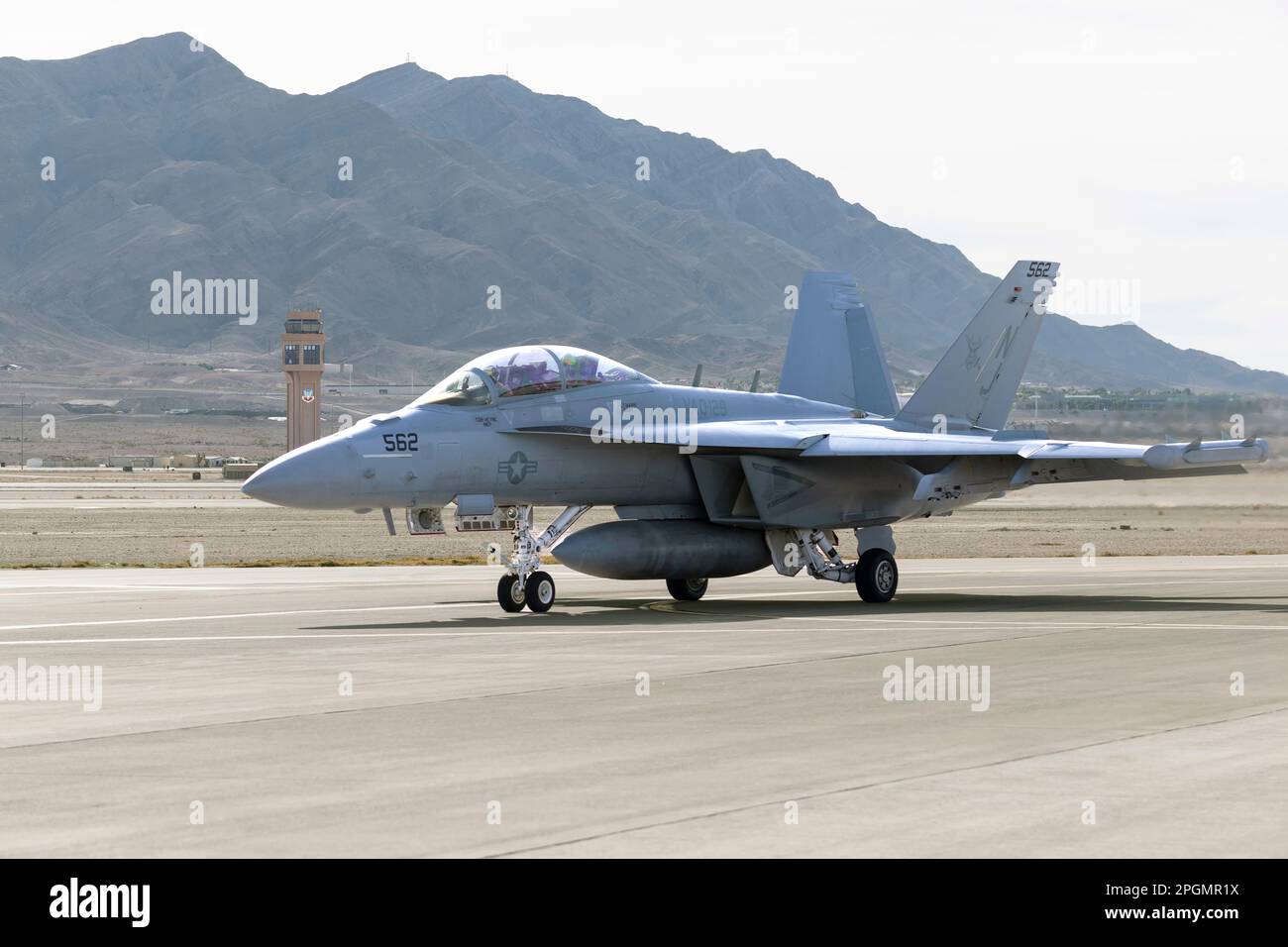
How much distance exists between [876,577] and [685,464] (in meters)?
3.38

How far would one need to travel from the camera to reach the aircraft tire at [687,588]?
26.5 m

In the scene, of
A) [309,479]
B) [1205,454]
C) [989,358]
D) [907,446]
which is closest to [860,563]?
[907,446]

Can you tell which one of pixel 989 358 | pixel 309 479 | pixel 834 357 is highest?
pixel 834 357

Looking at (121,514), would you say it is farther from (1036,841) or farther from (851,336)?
(1036,841)

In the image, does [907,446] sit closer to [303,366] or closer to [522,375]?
[522,375]

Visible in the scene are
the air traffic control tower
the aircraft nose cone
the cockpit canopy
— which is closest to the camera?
the aircraft nose cone

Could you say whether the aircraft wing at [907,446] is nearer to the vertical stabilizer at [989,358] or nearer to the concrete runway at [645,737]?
the concrete runway at [645,737]

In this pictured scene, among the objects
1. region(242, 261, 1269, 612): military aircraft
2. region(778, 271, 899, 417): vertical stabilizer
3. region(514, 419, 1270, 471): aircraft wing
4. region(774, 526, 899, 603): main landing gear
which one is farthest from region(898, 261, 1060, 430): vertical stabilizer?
region(514, 419, 1270, 471): aircraft wing

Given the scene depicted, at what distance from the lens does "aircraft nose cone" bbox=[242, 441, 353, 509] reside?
68.4ft

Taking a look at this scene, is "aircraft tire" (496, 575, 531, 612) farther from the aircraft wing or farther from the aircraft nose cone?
the aircraft nose cone

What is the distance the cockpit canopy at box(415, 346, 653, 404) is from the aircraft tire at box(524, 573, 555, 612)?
2.53 m

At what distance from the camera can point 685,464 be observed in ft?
84.6

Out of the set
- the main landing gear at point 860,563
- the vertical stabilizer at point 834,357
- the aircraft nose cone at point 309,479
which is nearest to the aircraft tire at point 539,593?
the aircraft nose cone at point 309,479

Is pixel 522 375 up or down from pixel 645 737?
up
